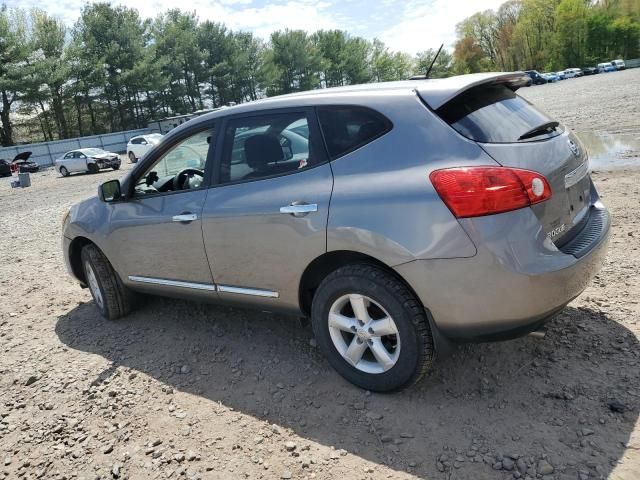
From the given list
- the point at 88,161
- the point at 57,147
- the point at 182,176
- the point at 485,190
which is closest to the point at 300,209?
the point at 485,190

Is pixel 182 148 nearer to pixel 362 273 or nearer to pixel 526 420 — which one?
pixel 362 273

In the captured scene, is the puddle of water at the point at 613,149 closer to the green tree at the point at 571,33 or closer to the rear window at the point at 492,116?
the rear window at the point at 492,116

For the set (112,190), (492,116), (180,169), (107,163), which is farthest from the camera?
(107,163)

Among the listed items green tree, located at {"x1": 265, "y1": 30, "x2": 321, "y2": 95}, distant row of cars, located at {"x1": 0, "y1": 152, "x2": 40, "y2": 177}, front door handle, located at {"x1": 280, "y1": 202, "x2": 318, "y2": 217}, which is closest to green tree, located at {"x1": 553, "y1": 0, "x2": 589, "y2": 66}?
green tree, located at {"x1": 265, "y1": 30, "x2": 321, "y2": 95}

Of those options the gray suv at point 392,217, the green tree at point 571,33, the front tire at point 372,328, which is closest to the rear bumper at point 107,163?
the gray suv at point 392,217

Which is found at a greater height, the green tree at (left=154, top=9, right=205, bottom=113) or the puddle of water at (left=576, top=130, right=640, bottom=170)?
the green tree at (left=154, top=9, right=205, bottom=113)

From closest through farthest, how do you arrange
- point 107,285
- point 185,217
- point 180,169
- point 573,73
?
point 185,217 → point 180,169 → point 107,285 → point 573,73

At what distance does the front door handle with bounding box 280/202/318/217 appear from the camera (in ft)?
9.93

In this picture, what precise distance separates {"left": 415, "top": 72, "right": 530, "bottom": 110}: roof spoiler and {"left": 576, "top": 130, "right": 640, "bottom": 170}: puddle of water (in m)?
6.02

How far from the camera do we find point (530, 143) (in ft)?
9.07

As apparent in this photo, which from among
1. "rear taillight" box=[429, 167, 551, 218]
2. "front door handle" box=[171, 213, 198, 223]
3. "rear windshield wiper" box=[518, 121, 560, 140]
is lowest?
"front door handle" box=[171, 213, 198, 223]

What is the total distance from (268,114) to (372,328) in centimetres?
160

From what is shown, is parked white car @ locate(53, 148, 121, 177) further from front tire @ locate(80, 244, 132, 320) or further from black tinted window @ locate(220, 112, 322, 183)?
black tinted window @ locate(220, 112, 322, 183)

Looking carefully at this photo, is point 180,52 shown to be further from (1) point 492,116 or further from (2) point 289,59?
(1) point 492,116
